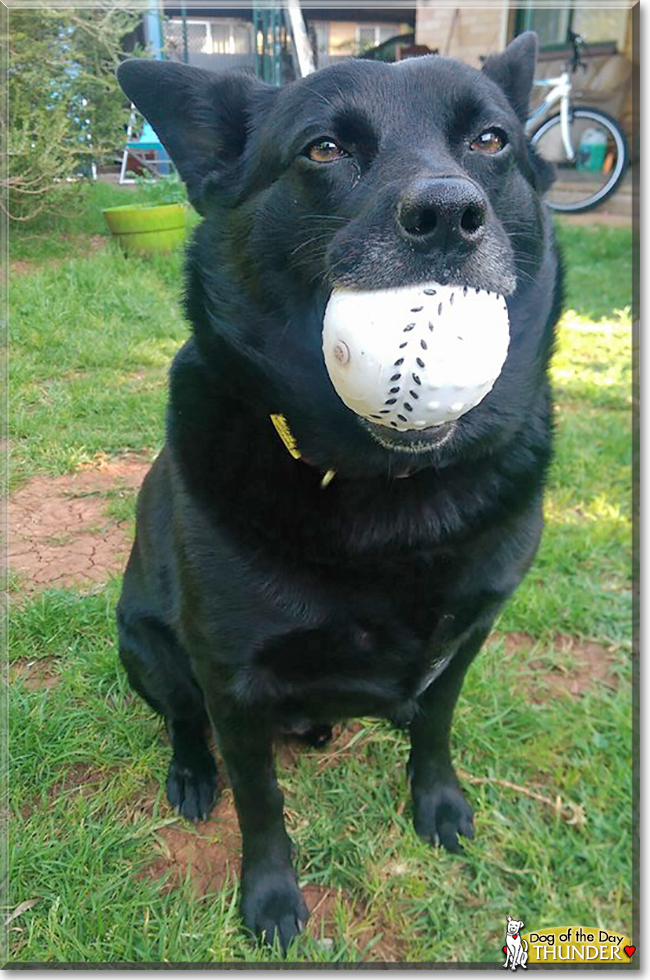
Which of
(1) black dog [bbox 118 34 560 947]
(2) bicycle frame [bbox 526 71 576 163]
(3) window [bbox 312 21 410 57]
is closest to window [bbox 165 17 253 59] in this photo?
(3) window [bbox 312 21 410 57]

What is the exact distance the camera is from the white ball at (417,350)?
2.93 ft

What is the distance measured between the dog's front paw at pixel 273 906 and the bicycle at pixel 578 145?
6.70 meters

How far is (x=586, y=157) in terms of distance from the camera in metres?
7.88

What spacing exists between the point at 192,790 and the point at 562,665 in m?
1.05

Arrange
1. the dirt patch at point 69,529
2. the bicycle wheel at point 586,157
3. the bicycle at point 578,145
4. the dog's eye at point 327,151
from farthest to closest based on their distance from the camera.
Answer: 1. the bicycle wheel at point 586,157
2. the bicycle at point 578,145
3. the dirt patch at point 69,529
4. the dog's eye at point 327,151

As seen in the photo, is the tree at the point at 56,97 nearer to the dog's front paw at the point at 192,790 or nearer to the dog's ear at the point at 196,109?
the dog's ear at the point at 196,109

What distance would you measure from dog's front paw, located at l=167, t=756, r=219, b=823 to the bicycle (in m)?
6.55

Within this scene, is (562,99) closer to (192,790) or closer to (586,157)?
(586,157)

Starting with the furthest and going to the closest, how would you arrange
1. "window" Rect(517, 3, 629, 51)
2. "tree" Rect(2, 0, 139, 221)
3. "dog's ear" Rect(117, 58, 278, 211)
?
"window" Rect(517, 3, 629, 51) < "tree" Rect(2, 0, 139, 221) < "dog's ear" Rect(117, 58, 278, 211)

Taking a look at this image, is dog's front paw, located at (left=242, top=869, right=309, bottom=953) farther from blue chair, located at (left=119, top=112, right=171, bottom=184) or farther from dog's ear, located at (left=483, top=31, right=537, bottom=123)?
blue chair, located at (left=119, top=112, right=171, bottom=184)

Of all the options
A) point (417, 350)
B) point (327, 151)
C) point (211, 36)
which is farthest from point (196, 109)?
point (211, 36)

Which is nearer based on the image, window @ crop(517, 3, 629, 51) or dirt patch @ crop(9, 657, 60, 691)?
dirt patch @ crop(9, 657, 60, 691)

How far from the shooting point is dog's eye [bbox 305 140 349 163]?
1143 mm

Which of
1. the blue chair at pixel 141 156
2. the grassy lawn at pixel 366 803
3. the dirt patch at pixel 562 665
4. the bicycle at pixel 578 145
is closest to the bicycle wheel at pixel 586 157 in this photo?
the bicycle at pixel 578 145
